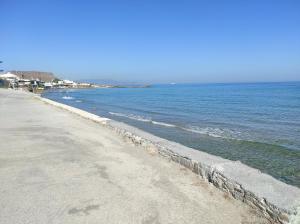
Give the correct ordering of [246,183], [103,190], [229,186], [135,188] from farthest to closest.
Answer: [135,188], [103,190], [229,186], [246,183]

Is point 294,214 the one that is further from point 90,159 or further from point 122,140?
point 122,140

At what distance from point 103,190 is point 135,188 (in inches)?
22.3

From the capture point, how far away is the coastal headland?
4.27 m

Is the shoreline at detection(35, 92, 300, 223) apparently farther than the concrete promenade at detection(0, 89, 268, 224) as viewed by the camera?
No

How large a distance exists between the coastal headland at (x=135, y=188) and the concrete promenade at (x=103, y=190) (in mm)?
14

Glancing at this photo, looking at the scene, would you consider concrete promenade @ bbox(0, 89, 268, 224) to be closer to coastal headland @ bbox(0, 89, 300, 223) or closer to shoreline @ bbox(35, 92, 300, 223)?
coastal headland @ bbox(0, 89, 300, 223)

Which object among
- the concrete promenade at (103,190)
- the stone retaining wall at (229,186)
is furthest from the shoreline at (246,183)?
the concrete promenade at (103,190)

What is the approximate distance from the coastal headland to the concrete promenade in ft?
0.04

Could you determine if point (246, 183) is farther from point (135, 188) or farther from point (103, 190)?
point (103, 190)

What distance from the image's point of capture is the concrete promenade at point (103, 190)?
4.31 metres

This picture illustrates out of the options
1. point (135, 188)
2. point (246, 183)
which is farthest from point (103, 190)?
point (246, 183)

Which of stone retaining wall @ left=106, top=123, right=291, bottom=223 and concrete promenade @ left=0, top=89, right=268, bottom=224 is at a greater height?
stone retaining wall @ left=106, top=123, right=291, bottom=223

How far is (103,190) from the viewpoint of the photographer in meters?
5.23

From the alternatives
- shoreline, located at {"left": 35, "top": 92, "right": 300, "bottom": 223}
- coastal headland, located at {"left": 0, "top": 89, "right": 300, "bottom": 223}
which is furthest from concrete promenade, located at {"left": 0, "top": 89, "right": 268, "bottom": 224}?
shoreline, located at {"left": 35, "top": 92, "right": 300, "bottom": 223}
